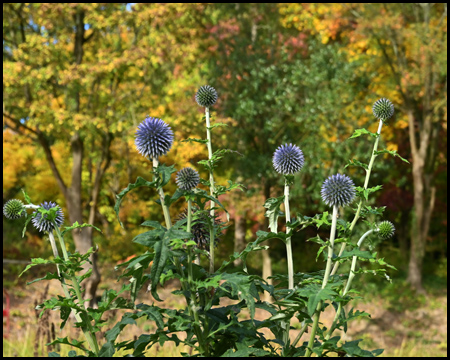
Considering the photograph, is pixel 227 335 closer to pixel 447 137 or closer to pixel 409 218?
pixel 447 137

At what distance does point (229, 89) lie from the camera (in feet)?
36.7

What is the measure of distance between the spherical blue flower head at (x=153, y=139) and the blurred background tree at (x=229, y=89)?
658 cm

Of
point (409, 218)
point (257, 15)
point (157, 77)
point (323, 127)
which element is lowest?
point (409, 218)

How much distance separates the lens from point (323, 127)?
34.5 ft

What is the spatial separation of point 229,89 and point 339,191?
8967mm

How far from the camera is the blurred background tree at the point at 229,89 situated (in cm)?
944

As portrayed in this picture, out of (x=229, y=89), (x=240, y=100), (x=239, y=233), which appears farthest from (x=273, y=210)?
(x=239, y=233)

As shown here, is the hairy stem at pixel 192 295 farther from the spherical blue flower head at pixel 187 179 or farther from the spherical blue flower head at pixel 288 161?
the spherical blue flower head at pixel 288 161

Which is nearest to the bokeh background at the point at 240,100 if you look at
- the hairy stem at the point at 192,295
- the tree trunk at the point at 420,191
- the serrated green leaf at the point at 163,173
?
the tree trunk at the point at 420,191

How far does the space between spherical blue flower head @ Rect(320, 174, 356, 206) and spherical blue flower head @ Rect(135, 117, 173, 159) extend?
2.71 ft

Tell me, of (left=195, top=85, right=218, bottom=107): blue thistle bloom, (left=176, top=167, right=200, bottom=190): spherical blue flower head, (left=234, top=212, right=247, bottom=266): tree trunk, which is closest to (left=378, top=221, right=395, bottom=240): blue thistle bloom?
(left=176, top=167, right=200, bottom=190): spherical blue flower head

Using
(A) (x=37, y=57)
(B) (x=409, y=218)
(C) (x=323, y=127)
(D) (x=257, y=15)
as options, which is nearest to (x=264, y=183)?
(C) (x=323, y=127)

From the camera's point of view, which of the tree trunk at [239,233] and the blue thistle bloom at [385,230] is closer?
the blue thistle bloom at [385,230]

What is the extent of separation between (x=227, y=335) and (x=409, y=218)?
14.0m
